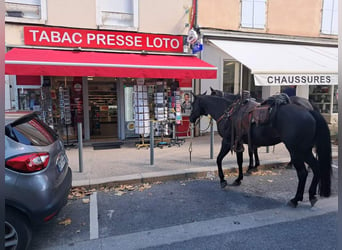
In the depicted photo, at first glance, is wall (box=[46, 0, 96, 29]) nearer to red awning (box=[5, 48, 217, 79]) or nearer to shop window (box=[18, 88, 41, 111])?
red awning (box=[5, 48, 217, 79])

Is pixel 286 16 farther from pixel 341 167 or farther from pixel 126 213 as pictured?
pixel 341 167

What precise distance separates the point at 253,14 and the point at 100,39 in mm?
5545

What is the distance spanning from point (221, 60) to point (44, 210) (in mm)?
8331

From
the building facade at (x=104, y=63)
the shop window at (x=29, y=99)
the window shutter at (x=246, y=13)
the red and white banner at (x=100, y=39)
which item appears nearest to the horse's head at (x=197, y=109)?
the building facade at (x=104, y=63)

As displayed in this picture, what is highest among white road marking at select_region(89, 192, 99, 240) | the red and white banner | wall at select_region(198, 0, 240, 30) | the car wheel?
wall at select_region(198, 0, 240, 30)

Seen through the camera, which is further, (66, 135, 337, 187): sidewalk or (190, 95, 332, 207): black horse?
(66, 135, 337, 187): sidewalk

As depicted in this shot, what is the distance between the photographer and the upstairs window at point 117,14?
7980 millimetres

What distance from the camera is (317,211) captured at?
3.85 m

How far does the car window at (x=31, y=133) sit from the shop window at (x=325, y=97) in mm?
11158

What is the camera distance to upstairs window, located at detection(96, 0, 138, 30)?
314 inches

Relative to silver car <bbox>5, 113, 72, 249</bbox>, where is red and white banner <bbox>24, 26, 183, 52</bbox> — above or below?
above

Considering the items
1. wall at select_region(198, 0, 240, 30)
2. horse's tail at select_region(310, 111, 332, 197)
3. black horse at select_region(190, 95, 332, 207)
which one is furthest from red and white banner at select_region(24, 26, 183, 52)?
horse's tail at select_region(310, 111, 332, 197)

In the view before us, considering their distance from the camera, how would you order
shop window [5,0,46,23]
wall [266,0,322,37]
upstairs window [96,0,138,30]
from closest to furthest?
1. shop window [5,0,46,23]
2. upstairs window [96,0,138,30]
3. wall [266,0,322,37]

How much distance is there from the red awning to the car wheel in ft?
14.1
